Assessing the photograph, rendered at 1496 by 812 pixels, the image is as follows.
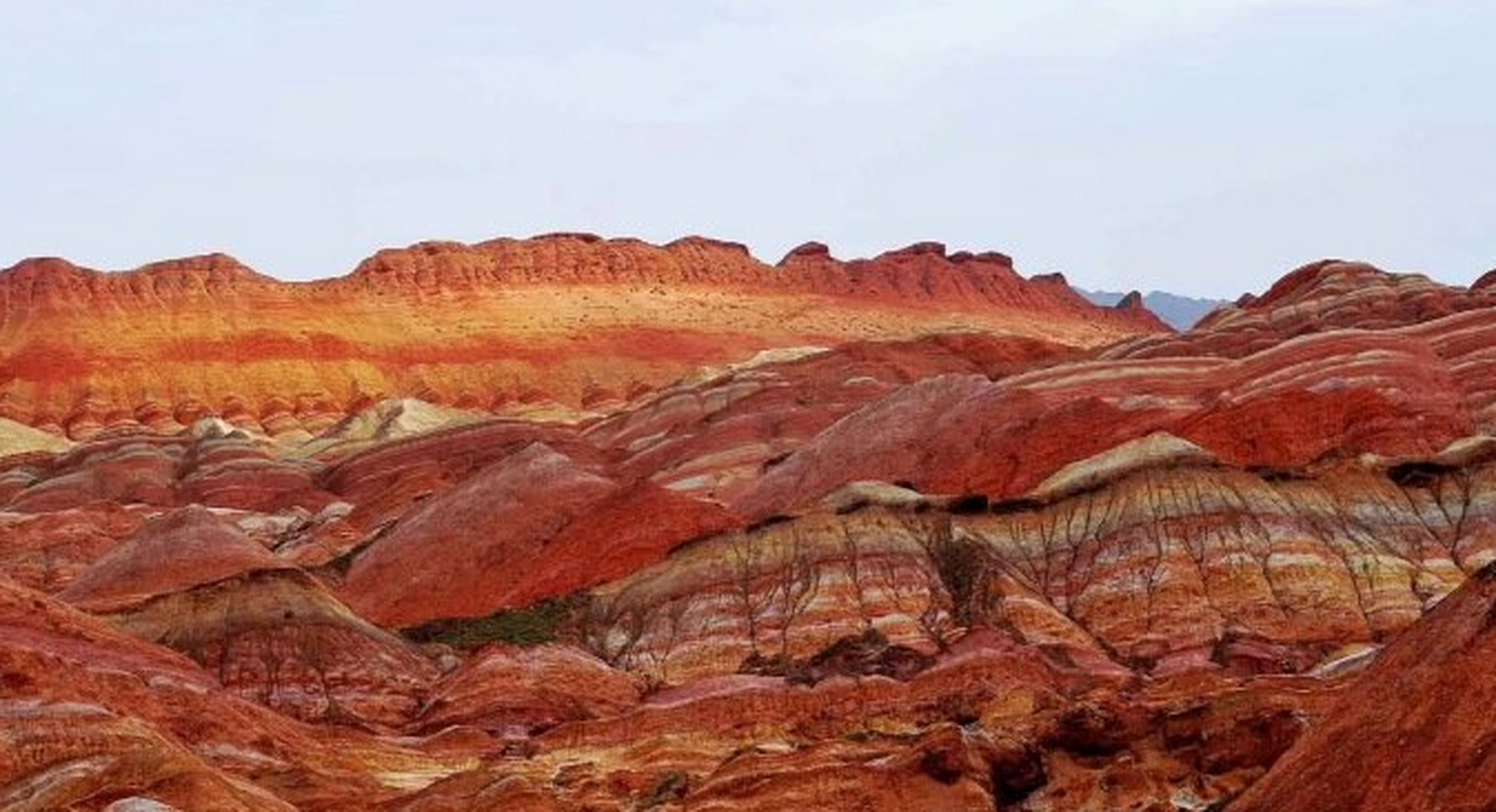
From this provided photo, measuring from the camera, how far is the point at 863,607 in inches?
3329

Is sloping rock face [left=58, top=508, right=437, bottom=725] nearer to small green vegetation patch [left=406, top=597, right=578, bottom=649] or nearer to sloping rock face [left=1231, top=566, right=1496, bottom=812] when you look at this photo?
small green vegetation patch [left=406, top=597, right=578, bottom=649]

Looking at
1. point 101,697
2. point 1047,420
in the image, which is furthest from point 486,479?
point 101,697

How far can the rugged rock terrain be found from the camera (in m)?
55.5

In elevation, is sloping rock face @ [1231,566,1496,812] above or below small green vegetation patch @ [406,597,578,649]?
above

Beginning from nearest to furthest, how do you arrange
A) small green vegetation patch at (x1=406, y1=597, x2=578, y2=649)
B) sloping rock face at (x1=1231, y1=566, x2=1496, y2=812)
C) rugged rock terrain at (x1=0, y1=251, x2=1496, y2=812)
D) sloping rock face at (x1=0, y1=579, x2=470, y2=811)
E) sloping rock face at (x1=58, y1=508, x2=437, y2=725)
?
1. sloping rock face at (x1=1231, y1=566, x2=1496, y2=812)
2. sloping rock face at (x1=0, y1=579, x2=470, y2=811)
3. rugged rock terrain at (x1=0, y1=251, x2=1496, y2=812)
4. sloping rock face at (x1=58, y1=508, x2=437, y2=725)
5. small green vegetation patch at (x1=406, y1=597, x2=578, y2=649)

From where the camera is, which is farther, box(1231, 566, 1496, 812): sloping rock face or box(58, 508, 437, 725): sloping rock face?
box(58, 508, 437, 725): sloping rock face

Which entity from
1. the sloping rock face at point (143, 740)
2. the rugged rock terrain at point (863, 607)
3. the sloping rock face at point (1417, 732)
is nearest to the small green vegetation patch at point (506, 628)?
the rugged rock terrain at point (863, 607)

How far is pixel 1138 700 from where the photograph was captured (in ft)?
210

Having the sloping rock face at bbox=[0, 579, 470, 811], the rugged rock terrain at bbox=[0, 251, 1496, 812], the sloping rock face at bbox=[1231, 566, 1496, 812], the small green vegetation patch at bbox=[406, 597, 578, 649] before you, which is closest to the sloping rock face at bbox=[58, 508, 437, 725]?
the rugged rock terrain at bbox=[0, 251, 1496, 812]

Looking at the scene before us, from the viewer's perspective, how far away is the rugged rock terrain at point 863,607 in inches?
2186

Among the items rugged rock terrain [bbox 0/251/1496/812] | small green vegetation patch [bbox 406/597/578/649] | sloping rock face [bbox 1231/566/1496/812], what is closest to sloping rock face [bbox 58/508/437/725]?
rugged rock terrain [bbox 0/251/1496/812]

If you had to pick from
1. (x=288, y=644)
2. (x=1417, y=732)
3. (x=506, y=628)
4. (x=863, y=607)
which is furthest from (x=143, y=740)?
(x=506, y=628)

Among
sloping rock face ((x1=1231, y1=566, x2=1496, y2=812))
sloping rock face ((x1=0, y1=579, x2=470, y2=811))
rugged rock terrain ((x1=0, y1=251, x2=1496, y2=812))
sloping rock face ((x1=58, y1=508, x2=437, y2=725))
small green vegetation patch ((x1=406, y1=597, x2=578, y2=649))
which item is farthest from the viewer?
small green vegetation patch ((x1=406, y1=597, x2=578, y2=649))

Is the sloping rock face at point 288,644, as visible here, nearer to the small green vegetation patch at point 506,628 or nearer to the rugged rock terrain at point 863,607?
the rugged rock terrain at point 863,607
